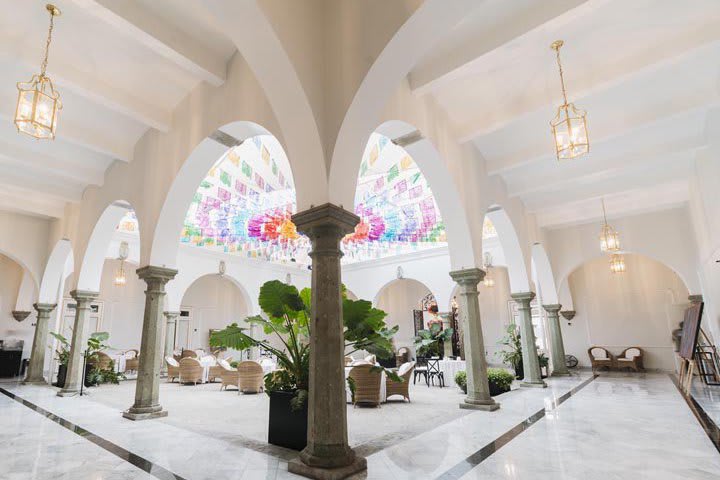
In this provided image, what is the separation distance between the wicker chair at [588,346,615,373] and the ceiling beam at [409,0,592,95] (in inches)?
484

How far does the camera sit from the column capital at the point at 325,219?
4.21m

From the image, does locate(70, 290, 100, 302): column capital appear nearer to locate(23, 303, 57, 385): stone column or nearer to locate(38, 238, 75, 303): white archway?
locate(38, 238, 75, 303): white archway

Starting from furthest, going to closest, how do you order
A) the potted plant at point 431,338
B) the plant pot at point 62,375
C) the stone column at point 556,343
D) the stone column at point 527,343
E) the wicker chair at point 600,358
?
the wicker chair at point 600,358
the potted plant at point 431,338
the stone column at point 556,343
the plant pot at point 62,375
the stone column at point 527,343

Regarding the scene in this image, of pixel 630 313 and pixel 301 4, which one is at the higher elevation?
pixel 301 4

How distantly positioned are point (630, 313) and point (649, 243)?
396 centimetres

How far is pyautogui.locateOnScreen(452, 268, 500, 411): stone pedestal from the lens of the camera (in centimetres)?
684

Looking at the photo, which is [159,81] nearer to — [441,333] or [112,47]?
[112,47]

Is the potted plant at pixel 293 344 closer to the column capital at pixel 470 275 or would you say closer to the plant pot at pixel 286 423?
the plant pot at pixel 286 423

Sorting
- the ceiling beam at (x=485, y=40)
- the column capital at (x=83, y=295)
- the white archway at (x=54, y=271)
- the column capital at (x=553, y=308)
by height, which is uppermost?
the ceiling beam at (x=485, y=40)

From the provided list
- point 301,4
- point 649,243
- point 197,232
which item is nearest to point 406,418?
→ point 301,4

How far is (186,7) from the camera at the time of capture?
192 inches

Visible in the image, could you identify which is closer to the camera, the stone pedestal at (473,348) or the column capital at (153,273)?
the column capital at (153,273)

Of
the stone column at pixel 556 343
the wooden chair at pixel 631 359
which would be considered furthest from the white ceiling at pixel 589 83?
the wooden chair at pixel 631 359

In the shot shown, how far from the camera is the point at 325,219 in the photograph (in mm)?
4215
